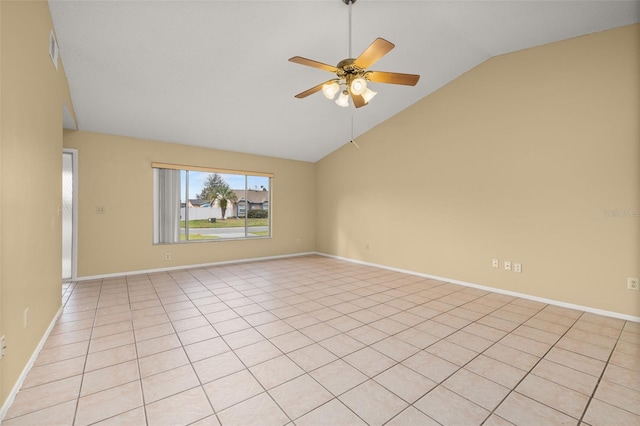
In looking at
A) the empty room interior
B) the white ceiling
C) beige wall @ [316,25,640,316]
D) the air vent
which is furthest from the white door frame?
beige wall @ [316,25,640,316]

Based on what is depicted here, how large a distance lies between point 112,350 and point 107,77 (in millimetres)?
3113

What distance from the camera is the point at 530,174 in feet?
12.3

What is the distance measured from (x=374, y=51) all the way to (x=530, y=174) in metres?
2.92

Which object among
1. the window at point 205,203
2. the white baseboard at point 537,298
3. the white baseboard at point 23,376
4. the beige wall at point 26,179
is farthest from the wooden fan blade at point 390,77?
the window at point 205,203

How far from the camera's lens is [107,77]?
3443 millimetres

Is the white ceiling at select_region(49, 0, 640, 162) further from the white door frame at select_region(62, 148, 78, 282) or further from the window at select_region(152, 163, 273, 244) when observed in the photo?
the window at select_region(152, 163, 273, 244)

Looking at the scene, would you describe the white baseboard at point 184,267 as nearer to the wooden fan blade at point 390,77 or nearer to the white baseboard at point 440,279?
the white baseboard at point 440,279

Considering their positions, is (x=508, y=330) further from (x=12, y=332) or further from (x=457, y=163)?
(x=12, y=332)

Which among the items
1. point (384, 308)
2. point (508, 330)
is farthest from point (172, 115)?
point (508, 330)

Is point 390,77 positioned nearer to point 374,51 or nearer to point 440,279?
point 374,51

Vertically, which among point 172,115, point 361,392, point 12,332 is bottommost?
point 361,392

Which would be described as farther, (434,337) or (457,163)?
(457,163)

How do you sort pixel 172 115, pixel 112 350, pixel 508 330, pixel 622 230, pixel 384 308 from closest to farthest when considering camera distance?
pixel 112 350, pixel 508 330, pixel 622 230, pixel 384 308, pixel 172 115

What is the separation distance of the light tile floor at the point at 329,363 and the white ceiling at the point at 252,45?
9.04 feet
